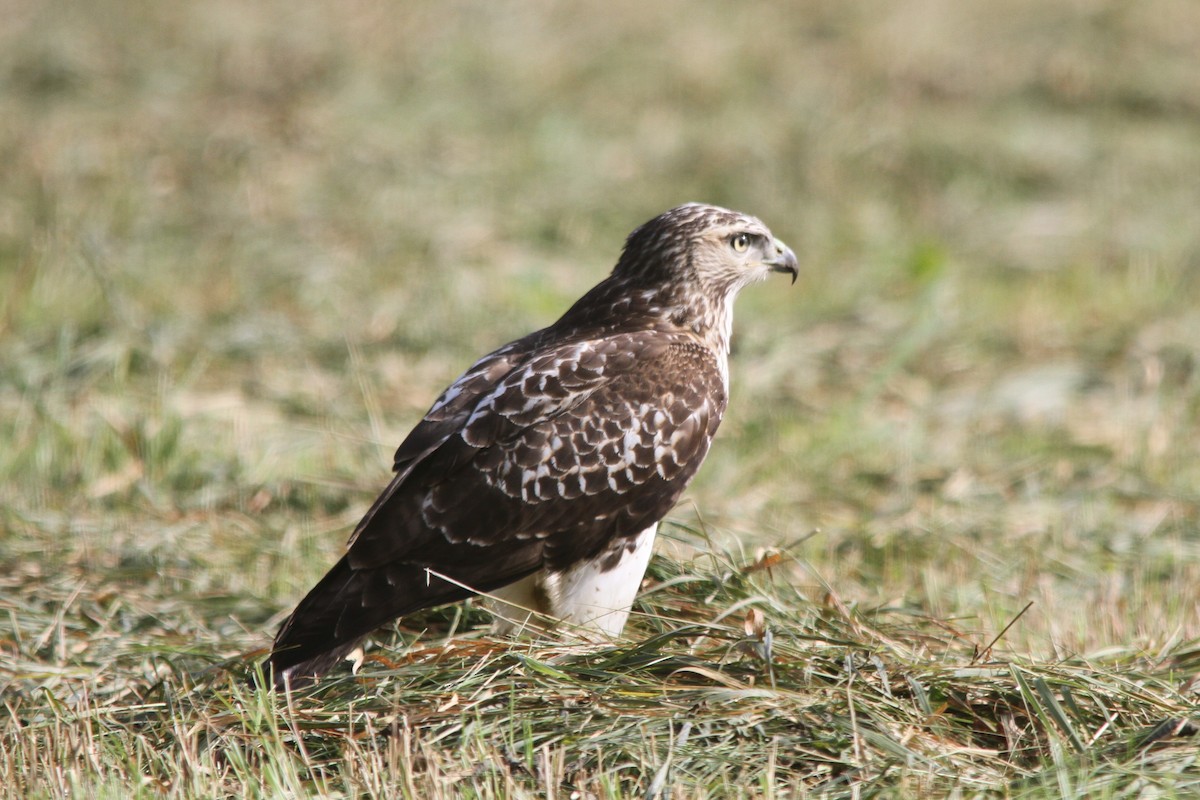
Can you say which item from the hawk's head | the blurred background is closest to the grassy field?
the blurred background

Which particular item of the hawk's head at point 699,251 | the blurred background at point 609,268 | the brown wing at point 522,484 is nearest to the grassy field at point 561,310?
the blurred background at point 609,268

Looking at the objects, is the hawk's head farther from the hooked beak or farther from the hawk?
the hawk

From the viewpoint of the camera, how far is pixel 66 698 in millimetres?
4656

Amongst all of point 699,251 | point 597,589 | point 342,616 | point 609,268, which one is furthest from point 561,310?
point 342,616

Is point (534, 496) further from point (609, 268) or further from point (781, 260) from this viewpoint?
point (609, 268)

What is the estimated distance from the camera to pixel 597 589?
15.8ft

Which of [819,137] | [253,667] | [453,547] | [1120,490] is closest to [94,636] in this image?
[253,667]

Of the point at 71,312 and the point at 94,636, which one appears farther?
the point at 71,312

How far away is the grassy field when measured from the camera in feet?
13.2

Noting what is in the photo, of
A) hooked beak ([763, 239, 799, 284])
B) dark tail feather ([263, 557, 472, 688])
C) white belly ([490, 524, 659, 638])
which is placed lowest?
white belly ([490, 524, 659, 638])

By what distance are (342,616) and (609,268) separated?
599 centimetres

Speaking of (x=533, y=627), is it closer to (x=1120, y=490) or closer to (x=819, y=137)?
(x=1120, y=490)

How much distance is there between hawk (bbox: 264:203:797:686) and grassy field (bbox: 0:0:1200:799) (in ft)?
0.77

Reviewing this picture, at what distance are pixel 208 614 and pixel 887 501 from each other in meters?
3.15
